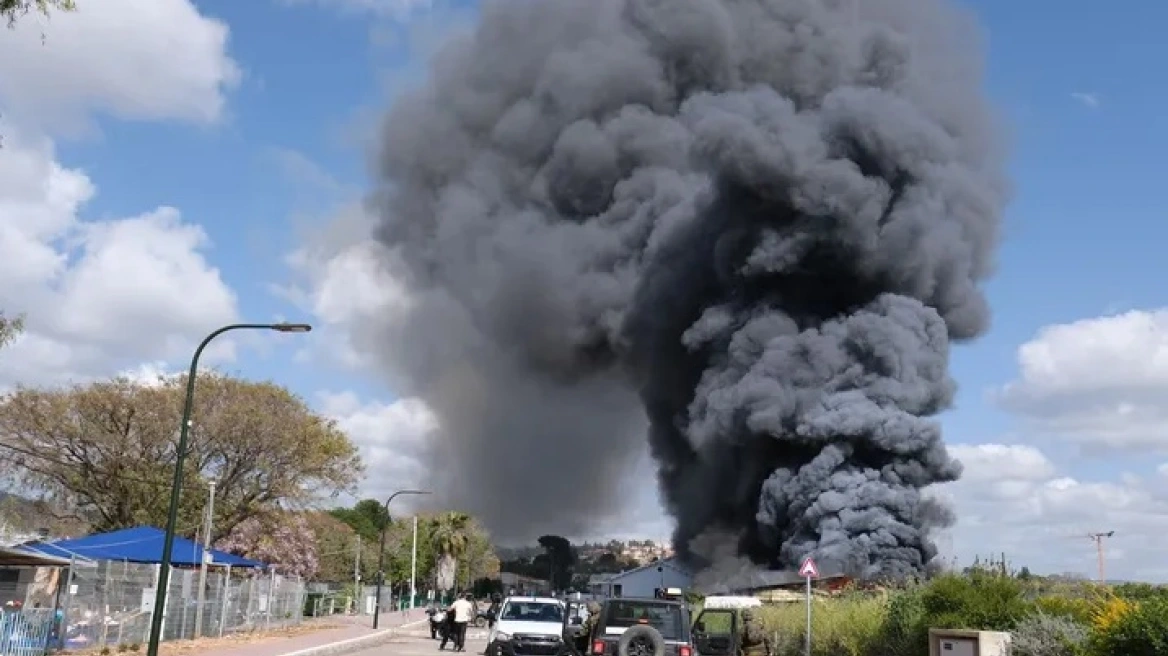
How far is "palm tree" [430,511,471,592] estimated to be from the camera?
2586 inches

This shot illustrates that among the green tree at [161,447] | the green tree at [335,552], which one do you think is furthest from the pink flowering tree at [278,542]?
the green tree at [335,552]

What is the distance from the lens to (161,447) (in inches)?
1537

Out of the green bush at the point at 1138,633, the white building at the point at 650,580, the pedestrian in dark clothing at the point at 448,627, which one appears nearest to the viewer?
the green bush at the point at 1138,633

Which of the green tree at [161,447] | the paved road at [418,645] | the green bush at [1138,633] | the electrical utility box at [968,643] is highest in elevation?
the green tree at [161,447]

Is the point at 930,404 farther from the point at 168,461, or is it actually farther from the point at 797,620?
the point at 168,461

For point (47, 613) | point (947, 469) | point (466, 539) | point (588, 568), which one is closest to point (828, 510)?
point (947, 469)

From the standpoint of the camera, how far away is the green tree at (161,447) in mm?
37250

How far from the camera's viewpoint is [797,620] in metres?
21.3

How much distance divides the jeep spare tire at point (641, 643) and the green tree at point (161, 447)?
95.4 feet

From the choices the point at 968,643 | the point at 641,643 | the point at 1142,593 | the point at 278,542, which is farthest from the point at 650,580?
the point at 641,643

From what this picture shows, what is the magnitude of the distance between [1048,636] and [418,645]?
18209 mm

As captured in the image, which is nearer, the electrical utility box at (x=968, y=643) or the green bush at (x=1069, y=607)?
the electrical utility box at (x=968, y=643)

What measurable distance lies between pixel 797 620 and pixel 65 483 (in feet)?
94.5

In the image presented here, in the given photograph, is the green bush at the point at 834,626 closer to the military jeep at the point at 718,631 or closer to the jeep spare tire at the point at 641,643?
the military jeep at the point at 718,631
